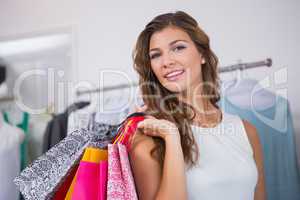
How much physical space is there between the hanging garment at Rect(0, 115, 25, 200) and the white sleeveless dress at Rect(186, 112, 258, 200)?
745mm

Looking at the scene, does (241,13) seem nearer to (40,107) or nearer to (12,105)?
(40,107)

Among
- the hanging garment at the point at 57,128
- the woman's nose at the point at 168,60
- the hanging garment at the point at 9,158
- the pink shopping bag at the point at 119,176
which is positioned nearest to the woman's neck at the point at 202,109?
the woman's nose at the point at 168,60

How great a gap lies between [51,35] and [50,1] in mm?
141

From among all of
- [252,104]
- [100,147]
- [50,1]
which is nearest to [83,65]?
[50,1]

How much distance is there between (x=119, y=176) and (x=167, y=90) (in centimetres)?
38

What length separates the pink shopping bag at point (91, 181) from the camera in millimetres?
895

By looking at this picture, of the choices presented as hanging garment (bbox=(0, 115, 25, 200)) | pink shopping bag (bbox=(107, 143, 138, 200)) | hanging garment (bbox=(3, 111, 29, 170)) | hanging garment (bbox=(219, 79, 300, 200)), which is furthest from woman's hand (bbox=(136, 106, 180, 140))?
hanging garment (bbox=(3, 111, 29, 170))

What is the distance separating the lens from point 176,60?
1164mm

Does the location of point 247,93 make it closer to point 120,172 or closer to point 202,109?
point 202,109

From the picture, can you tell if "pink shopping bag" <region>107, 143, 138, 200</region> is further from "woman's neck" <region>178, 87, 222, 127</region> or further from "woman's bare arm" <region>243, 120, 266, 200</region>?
"woman's bare arm" <region>243, 120, 266, 200</region>

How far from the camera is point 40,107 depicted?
1573 millimetres

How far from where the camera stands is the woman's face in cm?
117

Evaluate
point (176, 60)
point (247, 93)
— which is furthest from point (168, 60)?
point (247, 93)

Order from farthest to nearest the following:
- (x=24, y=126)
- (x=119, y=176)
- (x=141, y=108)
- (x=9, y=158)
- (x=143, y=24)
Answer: (x=24, y=126)
(x=9, y=158)
(x=143, y=24)
(x=141, y=108)
(x=119, y=176)
